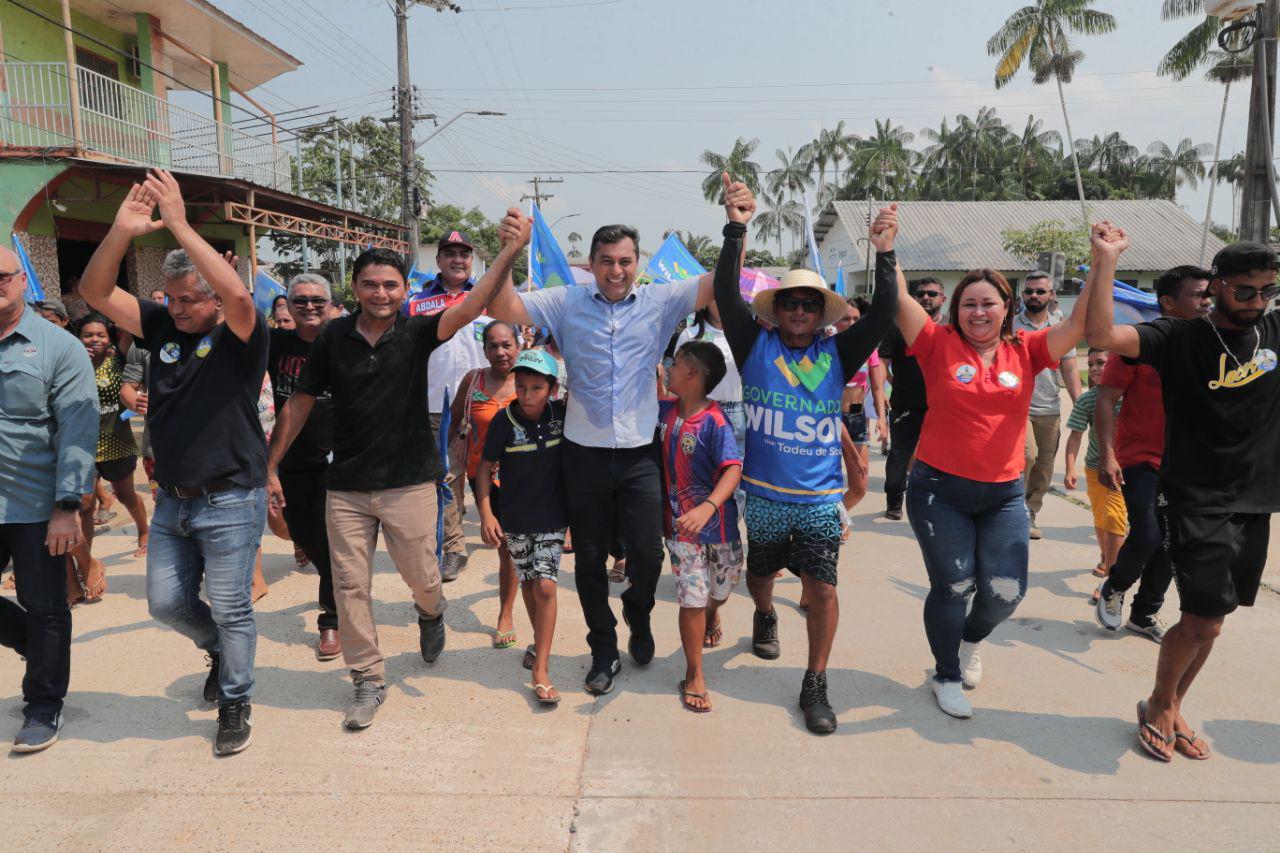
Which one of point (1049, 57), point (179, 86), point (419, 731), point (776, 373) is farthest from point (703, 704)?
point (1049, 57)

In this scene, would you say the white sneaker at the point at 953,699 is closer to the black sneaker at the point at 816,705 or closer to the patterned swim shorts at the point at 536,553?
the black sneaker at the point at 816,705

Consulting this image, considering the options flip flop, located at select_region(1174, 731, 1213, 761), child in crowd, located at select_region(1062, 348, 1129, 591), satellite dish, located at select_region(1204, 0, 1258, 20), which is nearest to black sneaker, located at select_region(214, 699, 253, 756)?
flip flop, located at select_region(1174, 731, 1213, 761)

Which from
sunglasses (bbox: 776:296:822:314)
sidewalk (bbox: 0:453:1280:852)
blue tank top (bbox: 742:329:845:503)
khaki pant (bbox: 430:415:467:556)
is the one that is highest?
sunglasses (bbox: 776:296:822:314)

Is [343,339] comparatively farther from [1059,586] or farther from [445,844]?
[1059,586]

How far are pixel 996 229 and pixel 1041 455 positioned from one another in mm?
37619

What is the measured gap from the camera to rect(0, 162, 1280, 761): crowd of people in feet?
10.1

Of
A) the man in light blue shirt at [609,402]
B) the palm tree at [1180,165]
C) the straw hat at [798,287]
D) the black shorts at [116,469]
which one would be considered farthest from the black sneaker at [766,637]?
the palm tree at [1180,165]

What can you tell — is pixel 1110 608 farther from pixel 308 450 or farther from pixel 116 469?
pixel 116 469

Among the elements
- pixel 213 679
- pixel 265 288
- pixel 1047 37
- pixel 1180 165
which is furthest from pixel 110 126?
pixel 1180 165

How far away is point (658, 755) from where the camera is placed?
3166mm

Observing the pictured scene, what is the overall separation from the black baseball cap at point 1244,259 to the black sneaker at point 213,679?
14.4ft

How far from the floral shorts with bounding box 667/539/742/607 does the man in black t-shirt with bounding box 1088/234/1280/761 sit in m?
1.75

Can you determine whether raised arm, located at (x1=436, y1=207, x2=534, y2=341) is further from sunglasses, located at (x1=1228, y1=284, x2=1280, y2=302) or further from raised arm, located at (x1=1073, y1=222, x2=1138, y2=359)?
sunglasses, located at (x1=1228, y1=284, x2=1280, y2=302)

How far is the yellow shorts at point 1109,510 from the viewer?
4.63 metres
